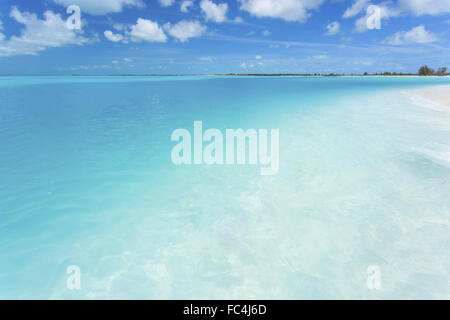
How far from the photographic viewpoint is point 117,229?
329 centimetres

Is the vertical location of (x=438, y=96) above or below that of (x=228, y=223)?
above

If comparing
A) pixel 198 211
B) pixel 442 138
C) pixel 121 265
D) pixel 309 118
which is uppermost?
pixel 309 118

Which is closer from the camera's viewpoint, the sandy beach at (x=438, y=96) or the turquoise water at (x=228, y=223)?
the turquoise water at (x=228, y=223)

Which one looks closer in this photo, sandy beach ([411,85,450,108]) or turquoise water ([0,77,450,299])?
turquoise water ([0,77,450,299])

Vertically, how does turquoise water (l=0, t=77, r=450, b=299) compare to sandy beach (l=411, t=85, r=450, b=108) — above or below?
below

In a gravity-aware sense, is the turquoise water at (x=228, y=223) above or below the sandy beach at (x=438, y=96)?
below

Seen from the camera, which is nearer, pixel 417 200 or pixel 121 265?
pixel 121 265

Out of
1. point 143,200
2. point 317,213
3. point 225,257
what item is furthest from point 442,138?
point 143,200

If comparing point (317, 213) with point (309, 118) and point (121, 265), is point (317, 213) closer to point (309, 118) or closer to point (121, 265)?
point (121, 265)

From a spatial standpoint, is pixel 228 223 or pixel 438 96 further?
pixel 438 96

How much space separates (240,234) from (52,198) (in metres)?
3.39
